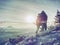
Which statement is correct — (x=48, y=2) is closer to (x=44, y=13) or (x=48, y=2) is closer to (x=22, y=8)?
(x=44, y=13)

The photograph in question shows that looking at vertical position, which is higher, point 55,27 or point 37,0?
point 37,0

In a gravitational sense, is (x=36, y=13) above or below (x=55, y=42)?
above

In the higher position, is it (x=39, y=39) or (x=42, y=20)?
(x=42, y=20)

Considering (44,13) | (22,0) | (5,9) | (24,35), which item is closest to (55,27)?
(44,13)

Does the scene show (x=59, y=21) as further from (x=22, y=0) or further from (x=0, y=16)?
(x=0, y=16)

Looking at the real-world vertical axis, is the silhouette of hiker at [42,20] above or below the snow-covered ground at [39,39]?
above

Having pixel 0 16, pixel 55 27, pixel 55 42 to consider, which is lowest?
pixel 55 42

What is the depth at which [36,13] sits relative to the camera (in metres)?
2.52

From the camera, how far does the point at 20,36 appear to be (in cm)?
249

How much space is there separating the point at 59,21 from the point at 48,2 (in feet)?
1.19

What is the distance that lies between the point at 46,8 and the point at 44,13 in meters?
0.09

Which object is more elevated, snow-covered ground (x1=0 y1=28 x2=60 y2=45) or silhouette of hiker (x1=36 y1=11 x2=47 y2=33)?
silhouette of hiker (x1=36 y1=11 x2=47 y2=33)

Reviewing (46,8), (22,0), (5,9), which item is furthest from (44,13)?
(5,9)

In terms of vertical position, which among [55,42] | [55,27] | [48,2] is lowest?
[55,42]
